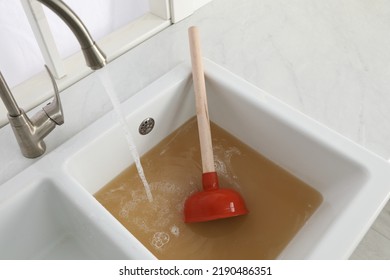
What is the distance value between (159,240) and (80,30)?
1.43ft

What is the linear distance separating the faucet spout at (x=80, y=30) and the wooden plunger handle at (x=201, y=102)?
318mm

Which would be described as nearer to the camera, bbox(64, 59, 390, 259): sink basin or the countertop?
bbox(64, 59, 390, 259): sink basin

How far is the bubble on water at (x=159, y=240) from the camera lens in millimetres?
790

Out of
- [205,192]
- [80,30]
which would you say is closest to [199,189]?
[205,192]

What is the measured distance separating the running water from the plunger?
3.8 inches

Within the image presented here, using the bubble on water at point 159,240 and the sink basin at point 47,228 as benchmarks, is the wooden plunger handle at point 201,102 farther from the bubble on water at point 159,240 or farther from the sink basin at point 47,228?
the sink basin at point 47,228

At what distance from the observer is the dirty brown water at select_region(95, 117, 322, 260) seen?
0.79 meters

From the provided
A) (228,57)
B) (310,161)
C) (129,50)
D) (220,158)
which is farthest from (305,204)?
(129,50)

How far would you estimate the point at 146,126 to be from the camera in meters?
0.88

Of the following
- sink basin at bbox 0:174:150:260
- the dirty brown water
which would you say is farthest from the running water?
sink basin at bbox 0:174:150:260

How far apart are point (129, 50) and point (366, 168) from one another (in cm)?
58

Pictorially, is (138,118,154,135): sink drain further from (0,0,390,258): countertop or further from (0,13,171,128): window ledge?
(0,13,171,128): window ledge

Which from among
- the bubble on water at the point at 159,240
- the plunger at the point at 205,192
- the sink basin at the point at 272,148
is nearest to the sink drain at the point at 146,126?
the sink basin at the point at 272,148

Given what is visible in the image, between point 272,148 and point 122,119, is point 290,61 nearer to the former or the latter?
point 272,148
